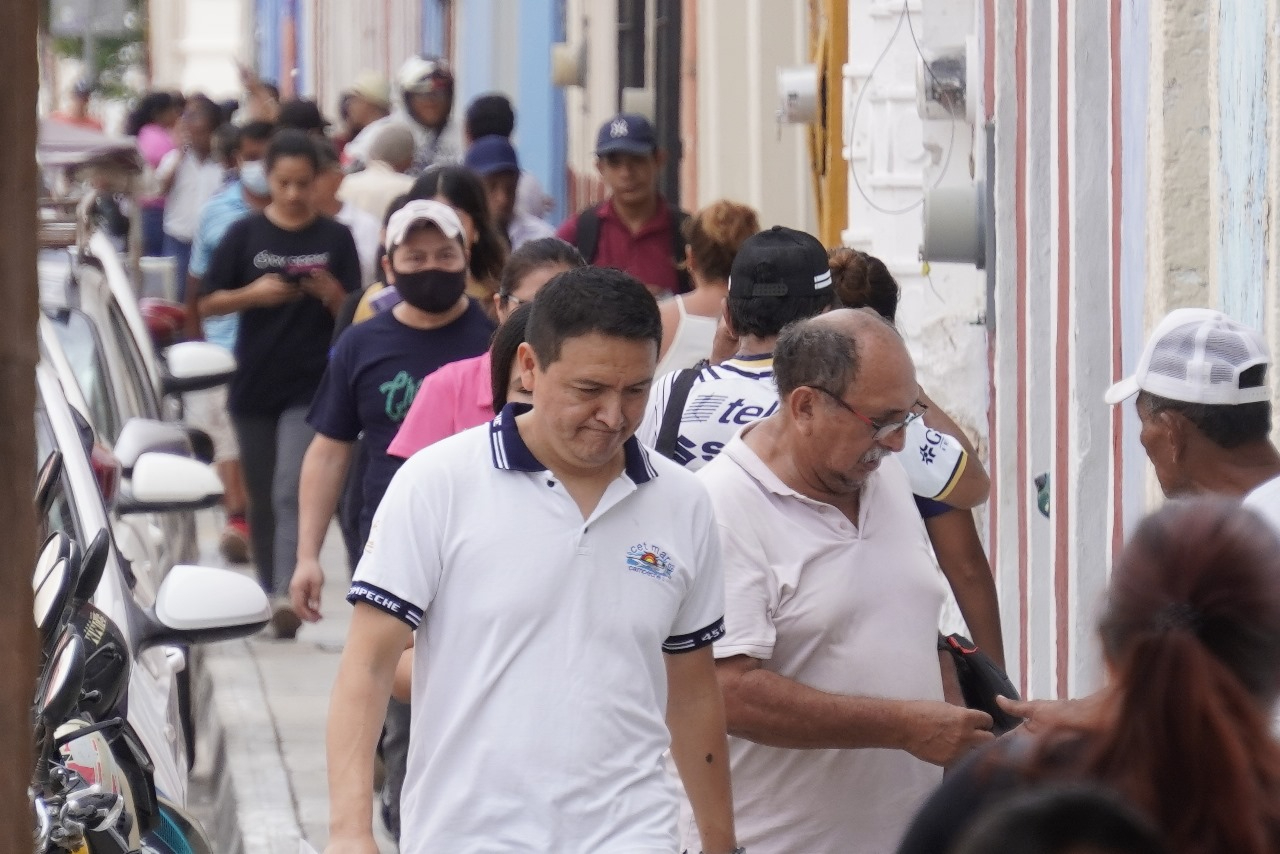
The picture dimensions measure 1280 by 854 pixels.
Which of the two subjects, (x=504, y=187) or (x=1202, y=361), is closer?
(x=1202, y=361)

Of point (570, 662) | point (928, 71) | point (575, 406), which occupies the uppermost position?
point (928, 71)

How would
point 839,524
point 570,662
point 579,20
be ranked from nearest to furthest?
point 570,662 → point 839,524 → point 579,20

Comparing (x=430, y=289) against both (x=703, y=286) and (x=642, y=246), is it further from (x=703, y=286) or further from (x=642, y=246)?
(x=642, y=246)

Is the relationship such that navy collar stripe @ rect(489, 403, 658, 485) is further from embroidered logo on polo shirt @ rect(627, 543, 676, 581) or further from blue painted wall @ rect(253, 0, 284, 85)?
blue painted wall @ rect(253, 0, 284, 85)

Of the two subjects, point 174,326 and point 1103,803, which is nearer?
point 1103,803

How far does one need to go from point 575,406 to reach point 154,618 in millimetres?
2303

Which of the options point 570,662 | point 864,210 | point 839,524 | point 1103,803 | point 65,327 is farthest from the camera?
point 864,210

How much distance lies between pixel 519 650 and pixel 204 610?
2159 millimetres

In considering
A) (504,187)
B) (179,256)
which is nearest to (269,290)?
(504,187)

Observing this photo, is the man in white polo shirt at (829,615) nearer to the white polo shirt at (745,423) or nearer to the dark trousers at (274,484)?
the white polo shirt at (745,423)

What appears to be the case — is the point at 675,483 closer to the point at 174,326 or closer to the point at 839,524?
the point at 839,524

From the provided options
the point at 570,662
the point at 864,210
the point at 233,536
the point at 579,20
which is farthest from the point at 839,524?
Answer: the point at 579,20

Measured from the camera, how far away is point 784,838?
438 centimetres

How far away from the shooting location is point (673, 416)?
5.19 m
